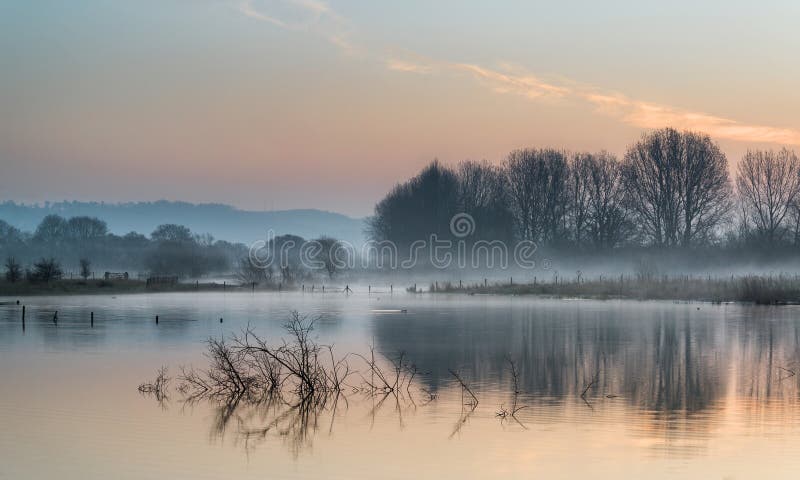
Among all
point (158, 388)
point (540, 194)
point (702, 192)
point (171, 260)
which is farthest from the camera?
point (171, 260)

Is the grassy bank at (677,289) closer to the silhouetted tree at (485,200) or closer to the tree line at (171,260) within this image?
the silhouetted tree at (485,200)

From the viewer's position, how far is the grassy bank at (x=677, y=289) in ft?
199

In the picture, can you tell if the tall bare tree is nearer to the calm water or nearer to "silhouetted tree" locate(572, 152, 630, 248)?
"silhouetted tree" locate(572, 152, 630, 248)

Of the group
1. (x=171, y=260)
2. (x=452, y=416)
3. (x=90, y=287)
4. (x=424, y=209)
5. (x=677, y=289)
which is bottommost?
(x=452, y=416)

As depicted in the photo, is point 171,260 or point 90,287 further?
point 171,260

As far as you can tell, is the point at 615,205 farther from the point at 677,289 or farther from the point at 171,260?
the point at 171,260

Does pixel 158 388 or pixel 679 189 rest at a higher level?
pixel 679 189

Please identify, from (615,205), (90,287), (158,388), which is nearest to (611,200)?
(615,205)

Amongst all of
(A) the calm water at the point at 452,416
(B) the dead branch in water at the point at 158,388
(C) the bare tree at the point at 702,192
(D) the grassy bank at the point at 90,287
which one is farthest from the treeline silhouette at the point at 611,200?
(B) the dead branch in water at the point at 158,388

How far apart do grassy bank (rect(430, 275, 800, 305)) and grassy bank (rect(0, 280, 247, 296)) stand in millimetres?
28256

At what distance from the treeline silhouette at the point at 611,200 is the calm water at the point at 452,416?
154ft

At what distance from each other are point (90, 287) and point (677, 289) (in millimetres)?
54754

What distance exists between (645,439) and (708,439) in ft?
3.88

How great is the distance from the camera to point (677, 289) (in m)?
70.1
